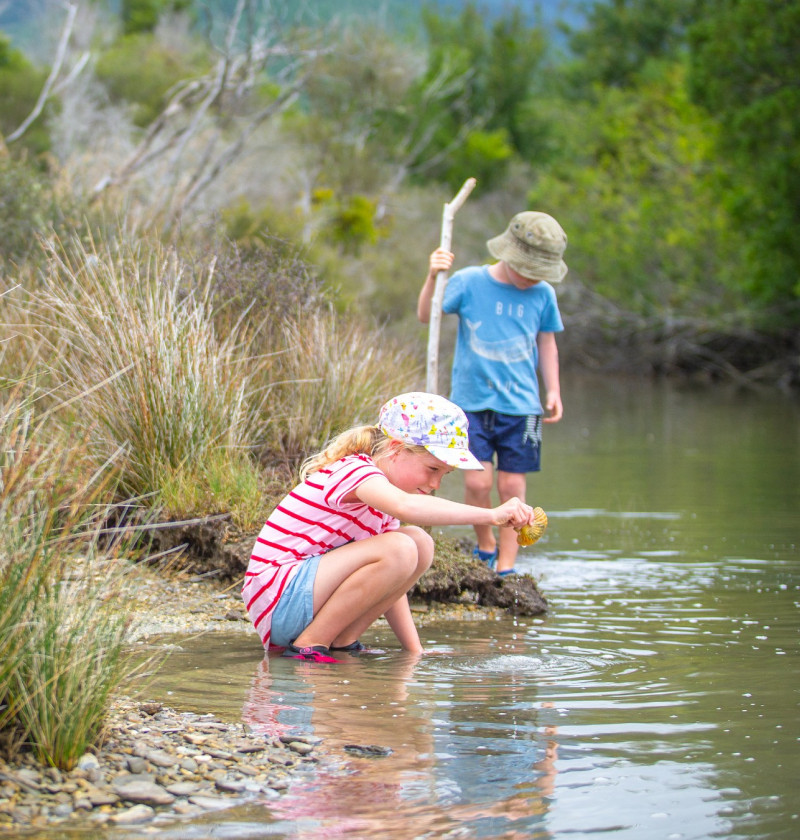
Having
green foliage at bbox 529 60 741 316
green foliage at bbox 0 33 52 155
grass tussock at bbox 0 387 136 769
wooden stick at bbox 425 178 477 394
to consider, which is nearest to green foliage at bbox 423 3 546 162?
green foliage at bbox 529 60 741 316

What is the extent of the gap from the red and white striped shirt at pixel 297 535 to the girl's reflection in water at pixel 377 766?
274 mm

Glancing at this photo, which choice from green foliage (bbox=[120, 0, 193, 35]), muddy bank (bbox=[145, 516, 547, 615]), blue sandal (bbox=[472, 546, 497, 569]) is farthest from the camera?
green foliage (bbox=[120, 0, 193, 35])

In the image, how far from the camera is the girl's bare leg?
16.0 feet

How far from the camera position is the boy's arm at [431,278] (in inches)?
261

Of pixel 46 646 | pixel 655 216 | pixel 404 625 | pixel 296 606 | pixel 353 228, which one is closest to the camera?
pixel 46 646

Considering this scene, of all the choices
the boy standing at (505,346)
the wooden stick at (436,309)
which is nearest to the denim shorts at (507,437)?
the boy standing at (505,346)

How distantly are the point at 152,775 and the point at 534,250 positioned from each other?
4032 mm

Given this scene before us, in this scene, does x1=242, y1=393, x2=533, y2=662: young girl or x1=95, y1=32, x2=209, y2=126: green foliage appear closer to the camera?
x1=242, y1=393, x2=533, y2=662: young girl

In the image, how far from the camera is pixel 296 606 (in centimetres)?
499

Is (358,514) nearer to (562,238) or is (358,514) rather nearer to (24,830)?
(24,830)

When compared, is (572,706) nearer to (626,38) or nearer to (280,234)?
(280,234)

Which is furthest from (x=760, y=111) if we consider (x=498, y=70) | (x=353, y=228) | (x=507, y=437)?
(x=498, y=70)

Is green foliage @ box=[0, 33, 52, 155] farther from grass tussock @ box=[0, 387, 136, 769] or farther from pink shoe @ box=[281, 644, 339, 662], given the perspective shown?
grass tussock @ box=[0, 387, 136, 769]

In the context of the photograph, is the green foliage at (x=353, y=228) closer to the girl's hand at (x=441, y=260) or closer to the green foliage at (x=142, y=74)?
the green foliage at (x=142, y=74)
